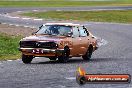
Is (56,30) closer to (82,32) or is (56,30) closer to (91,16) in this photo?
(82,32)

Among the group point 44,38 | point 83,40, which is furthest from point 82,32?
point 44,38

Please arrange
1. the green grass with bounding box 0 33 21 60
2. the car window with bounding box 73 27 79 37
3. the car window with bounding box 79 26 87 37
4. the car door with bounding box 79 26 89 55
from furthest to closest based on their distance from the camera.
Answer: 1. the green grass with bounding box 0 33 21 60
2. the car window with bounding box 79 26 87 37
3. the car door with bounding box 79 26 89 55
4. the car window with bounding box 73 27 79 37

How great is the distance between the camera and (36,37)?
20094 mm

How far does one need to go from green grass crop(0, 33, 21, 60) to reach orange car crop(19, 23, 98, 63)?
201 cm

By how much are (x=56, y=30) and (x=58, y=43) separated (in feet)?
4.46

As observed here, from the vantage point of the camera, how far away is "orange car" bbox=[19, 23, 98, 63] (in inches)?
766

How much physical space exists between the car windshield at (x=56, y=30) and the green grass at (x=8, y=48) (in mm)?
1800

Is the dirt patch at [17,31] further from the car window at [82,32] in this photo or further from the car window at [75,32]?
the car window at [75,32]

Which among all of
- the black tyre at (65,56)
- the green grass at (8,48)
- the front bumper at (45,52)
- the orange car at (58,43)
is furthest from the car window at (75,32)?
the green grass at (8,48)

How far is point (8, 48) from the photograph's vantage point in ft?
85.3

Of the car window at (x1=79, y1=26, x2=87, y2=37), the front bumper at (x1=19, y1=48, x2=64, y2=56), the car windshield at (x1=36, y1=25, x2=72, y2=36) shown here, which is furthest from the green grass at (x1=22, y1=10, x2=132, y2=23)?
the front bumper at (x1=19, y1=48, x2=64, y2=56)

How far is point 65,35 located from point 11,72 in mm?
5005

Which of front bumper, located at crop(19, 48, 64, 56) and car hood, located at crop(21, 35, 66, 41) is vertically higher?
car hood, located at crop(21, 35, 66, 41)

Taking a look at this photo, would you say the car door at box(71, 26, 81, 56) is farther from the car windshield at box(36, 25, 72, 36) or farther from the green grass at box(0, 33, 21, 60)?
the green grass at box(0, 33, 21, 60)
